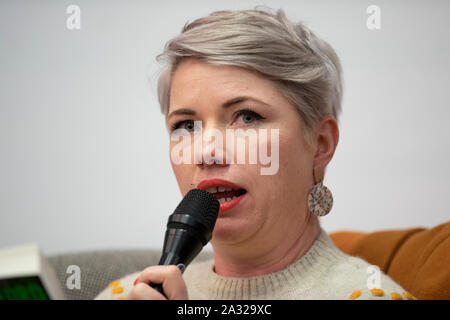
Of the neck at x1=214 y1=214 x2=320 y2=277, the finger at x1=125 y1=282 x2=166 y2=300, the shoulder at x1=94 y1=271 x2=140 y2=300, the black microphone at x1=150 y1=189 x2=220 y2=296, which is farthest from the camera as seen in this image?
the shoulder at x1=94 y1=271 x2=140 y2=300

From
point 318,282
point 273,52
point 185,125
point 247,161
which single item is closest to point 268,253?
point 318,282

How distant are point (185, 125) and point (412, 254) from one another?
0.77 m

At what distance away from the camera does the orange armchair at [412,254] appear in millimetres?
1297

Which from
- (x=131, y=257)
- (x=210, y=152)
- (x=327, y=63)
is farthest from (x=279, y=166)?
(x=131, y=257)

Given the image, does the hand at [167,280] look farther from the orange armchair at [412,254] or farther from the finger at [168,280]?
the orange armchair at [412,254]

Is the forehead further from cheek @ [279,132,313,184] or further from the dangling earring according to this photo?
the dangling earring

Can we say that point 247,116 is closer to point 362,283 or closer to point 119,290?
point 362,283

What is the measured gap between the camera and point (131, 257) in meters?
1.99

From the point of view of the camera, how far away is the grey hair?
1.14 m

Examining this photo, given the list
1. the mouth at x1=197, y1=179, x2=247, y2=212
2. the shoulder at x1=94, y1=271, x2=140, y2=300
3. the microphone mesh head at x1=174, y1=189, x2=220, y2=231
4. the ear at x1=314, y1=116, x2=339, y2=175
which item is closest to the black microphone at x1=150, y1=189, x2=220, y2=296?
the microphone mesh head at x1=174, y1=189, x2=220, y2=231

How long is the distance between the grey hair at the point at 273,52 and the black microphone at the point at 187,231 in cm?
35

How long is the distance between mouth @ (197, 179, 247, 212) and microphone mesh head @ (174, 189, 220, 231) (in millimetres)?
130

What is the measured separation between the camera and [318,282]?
1.22 meters

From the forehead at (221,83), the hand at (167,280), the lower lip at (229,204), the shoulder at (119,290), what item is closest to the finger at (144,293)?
the hand at (167,280)
